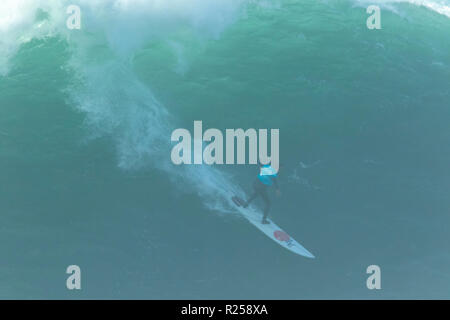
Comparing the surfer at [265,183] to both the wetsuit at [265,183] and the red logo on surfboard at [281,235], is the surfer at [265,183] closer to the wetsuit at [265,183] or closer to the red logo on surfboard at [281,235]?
the wetsuit at [265,183]

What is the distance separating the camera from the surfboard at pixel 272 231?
15016 mm

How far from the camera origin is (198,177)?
1662 centimetres

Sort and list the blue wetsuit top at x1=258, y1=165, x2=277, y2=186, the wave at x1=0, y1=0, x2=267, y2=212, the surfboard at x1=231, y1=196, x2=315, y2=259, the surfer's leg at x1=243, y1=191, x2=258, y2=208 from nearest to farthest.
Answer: the blue wetsuit top at x1=258, y1=165, x2=277, y2=186 → the surfboard at x1=231, y1=196, x2=315, y2=259 → the surfer's leg at x1=243, y1=191, x2=258, y2=208 → the wave at x1=0, y1=0, x2=267, y2=212

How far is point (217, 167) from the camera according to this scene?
17.0 m

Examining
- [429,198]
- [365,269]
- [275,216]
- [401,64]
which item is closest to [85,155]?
[275,216]

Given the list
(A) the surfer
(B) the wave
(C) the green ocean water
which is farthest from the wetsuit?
(B) the wave

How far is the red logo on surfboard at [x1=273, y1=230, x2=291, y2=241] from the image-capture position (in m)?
15.2

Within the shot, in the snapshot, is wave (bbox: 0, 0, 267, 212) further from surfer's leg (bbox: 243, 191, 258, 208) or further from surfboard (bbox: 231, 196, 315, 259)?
surfer's leg (bbox: 243, 191, 258, 208)

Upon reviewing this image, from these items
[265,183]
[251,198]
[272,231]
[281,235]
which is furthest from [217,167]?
[281,235]

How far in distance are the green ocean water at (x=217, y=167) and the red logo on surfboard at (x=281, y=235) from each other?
1.45 ft

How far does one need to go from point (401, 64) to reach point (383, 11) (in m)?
4.80

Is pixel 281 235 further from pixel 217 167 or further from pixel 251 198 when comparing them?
pixel 217 167

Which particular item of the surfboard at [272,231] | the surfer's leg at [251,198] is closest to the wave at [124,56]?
the surfboard at [272,231]
